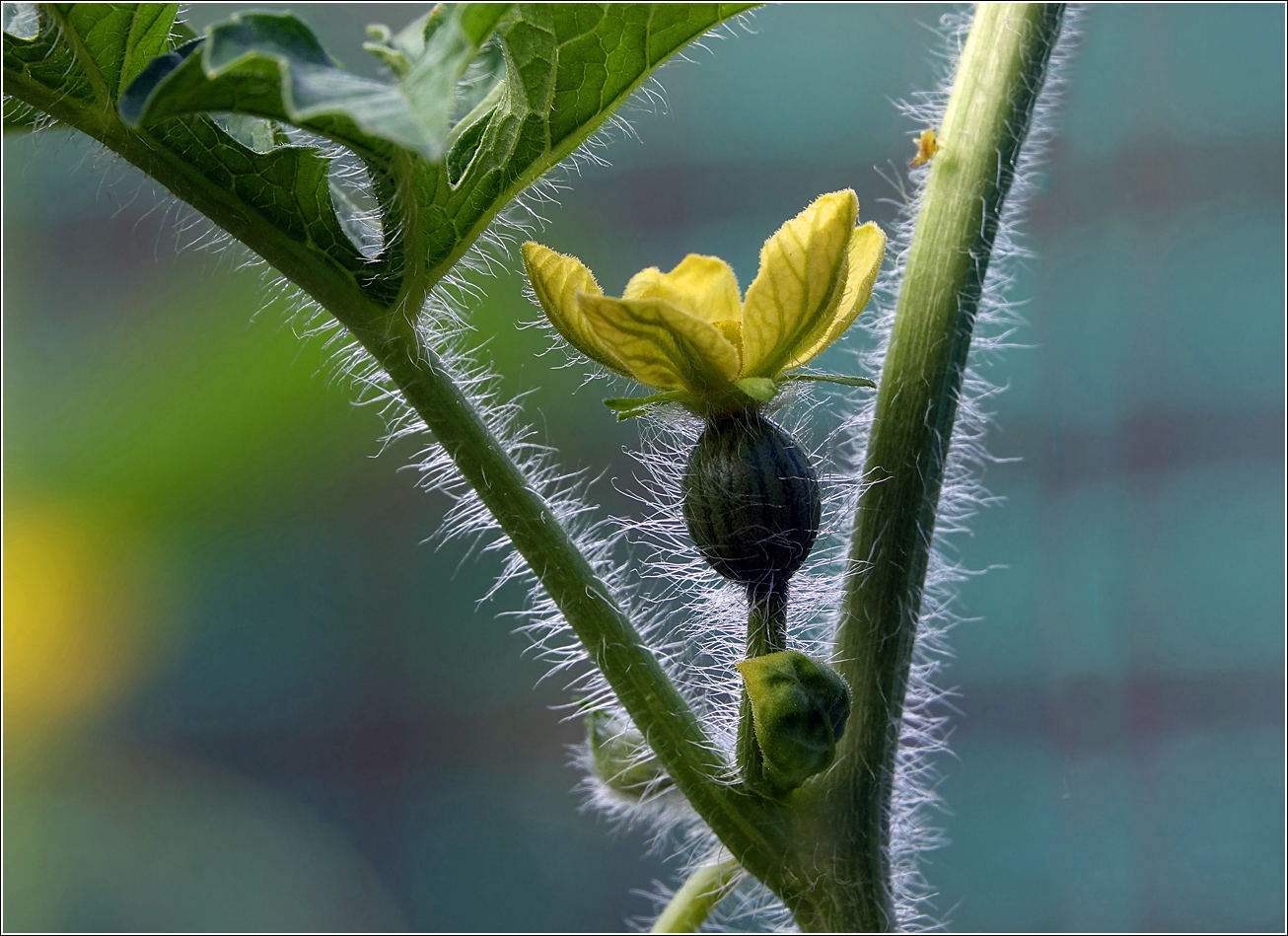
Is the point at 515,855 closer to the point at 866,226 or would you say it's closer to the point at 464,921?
the point at 464,921

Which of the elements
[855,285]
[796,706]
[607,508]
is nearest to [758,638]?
[796,706]

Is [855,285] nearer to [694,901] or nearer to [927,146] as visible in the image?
[927,146]

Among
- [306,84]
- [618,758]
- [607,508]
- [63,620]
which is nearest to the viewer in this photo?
[306,84]

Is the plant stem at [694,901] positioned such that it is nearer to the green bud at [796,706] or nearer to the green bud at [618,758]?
the green bud at [618,758]

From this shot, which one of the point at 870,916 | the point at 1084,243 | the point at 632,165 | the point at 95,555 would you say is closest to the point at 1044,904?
the point at 1084,243

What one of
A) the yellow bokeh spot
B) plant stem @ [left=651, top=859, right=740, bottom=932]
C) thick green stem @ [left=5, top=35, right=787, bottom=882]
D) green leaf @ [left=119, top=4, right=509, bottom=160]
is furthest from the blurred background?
green leaf @ [left=119, top=4, right=509, bottom=160]

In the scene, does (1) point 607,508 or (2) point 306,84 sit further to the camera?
(1) point 607,508

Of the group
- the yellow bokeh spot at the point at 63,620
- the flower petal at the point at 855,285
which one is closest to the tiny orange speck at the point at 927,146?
the flower petal at the point at 855,285

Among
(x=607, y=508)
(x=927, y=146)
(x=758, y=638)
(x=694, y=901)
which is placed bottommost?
(x=694, y=901)
